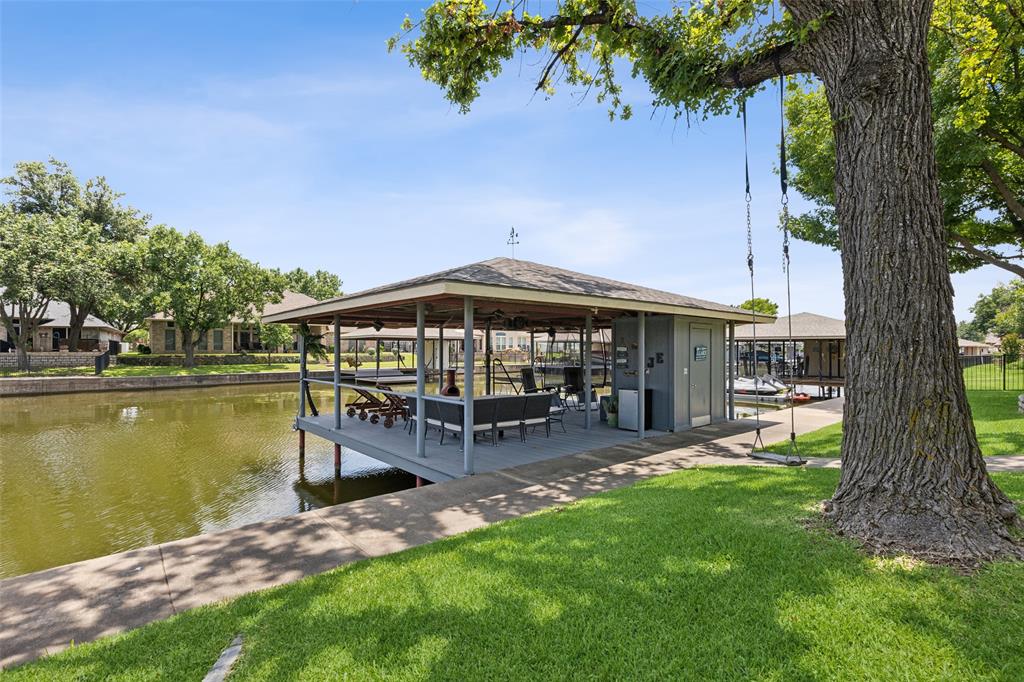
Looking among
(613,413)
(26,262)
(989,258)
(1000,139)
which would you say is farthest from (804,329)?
(26,262)

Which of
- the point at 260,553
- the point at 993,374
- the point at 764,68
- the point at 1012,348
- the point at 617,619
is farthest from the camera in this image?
the point at 993,374

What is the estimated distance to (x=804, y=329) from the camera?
22.6 m

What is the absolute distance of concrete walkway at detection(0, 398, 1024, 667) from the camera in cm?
321

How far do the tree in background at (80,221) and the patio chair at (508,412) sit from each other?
3052cm

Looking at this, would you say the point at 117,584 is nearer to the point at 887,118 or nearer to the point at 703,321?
the point at 887,118

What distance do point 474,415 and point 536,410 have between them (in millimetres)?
1395

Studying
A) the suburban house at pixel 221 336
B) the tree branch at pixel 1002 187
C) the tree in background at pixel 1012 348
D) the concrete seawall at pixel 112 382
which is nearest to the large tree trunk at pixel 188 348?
the suburban house at pixel 221 336

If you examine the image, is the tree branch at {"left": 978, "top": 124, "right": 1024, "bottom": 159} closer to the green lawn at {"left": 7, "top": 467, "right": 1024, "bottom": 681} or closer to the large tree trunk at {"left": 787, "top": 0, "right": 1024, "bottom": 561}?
the large tree trunk at {"left": 787, "top": 0, "right": 1024, "bottom": 561}

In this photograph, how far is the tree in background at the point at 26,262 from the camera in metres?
25.2

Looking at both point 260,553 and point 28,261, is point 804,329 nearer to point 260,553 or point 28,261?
point 260,553

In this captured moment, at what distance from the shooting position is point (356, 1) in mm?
6246

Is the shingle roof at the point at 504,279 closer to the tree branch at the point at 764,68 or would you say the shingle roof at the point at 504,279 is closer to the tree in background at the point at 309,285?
the tree branch at the point at 764,68

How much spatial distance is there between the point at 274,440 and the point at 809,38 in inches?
547

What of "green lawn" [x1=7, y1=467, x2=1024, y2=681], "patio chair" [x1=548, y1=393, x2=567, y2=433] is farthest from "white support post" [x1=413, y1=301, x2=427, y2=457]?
"green lawn" [x1=7, y1=467, x2=1024, y2=681]
